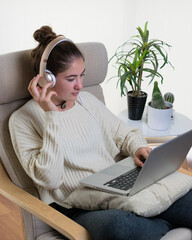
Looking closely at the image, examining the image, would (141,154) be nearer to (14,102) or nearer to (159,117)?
(159,117)

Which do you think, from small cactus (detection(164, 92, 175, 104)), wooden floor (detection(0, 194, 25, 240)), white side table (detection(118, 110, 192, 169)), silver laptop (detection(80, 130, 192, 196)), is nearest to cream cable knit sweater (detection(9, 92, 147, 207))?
silver laptop (detection(80, 130, 192, 196))

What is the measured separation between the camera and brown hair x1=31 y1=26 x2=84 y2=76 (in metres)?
1.58

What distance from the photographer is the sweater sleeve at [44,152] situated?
1.48m

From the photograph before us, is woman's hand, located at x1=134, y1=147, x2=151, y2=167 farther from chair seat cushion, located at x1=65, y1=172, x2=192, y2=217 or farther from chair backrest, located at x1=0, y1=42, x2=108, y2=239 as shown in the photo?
chair backrest, located at x1=0, y1=42, x2=108, y2=239

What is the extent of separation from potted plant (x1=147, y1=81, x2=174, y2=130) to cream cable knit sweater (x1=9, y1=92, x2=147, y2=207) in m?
0.26

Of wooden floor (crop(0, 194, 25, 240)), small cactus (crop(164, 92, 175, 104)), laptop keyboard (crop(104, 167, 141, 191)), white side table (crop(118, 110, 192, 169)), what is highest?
small cactus (crop(164, 92, 175, 104))

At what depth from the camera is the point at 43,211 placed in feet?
4.66

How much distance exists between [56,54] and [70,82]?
12cm

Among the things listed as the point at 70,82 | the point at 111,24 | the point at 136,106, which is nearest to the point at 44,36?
the point at 70,82

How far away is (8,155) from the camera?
5.45 feet

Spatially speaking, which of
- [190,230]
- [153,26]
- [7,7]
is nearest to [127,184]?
[190,230]

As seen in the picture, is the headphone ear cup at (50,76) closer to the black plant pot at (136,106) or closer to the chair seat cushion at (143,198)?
the chair seat cushion at (143,198)

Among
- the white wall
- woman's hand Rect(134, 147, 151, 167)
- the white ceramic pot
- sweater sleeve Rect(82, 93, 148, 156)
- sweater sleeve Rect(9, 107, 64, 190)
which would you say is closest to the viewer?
sweater sleeve Rect(9, 107, 64, 190)

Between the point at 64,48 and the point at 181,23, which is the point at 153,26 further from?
the point at 64,48
